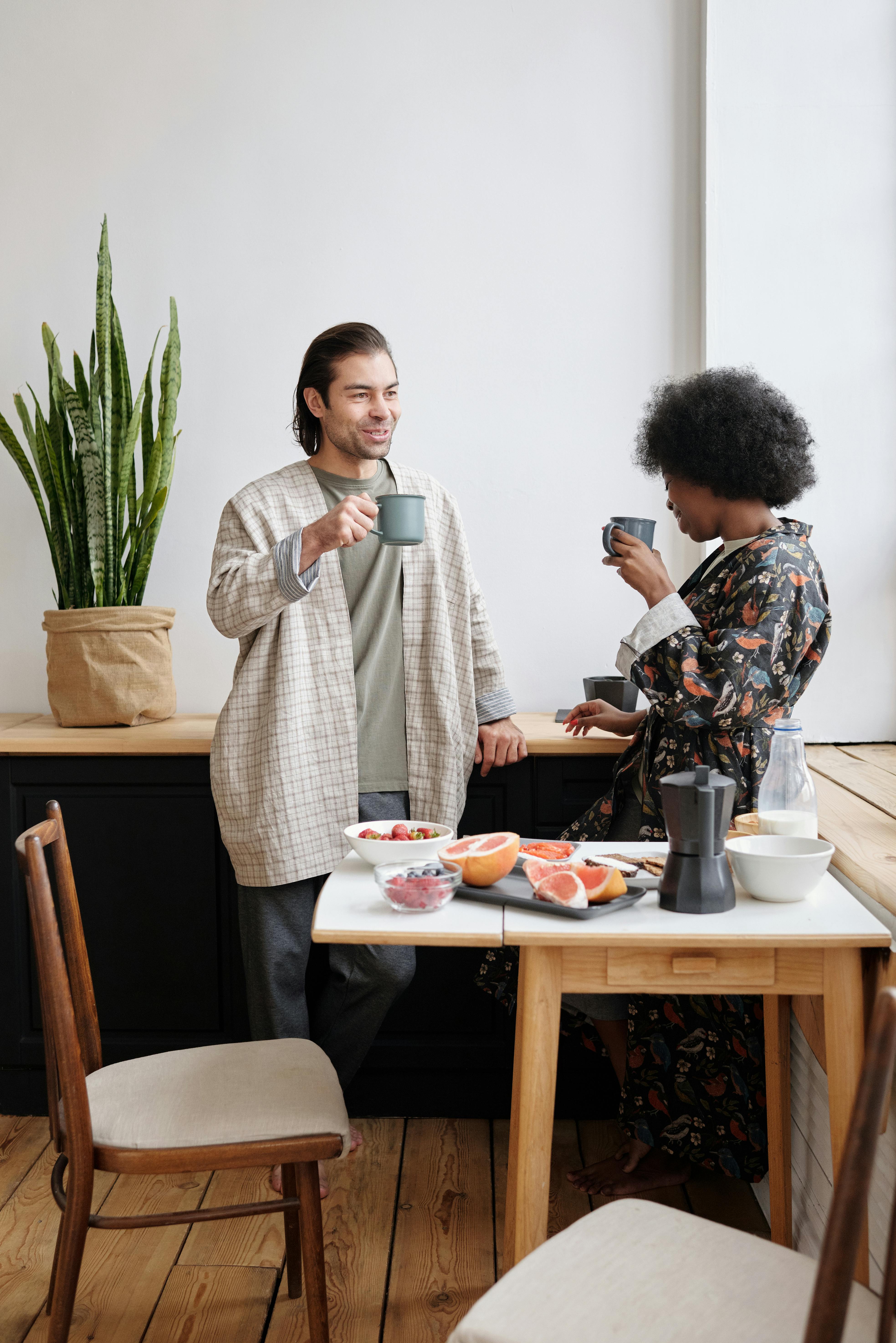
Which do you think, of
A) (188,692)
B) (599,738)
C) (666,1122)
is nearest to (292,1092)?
(666,1122)

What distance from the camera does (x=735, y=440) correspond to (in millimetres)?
2082

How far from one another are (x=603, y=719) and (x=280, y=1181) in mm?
1220

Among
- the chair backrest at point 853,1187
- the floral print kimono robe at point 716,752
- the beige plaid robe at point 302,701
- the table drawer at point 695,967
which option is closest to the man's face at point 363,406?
the beige plaid robe at point 302,701

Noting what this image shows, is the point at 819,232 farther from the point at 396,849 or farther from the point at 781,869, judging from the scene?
the point at 396,849

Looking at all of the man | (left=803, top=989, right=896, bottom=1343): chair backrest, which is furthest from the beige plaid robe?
(left=803, top=989, right=896, bottom=1343): chair backrest

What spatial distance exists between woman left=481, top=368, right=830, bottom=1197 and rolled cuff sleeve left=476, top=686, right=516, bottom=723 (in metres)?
0.30

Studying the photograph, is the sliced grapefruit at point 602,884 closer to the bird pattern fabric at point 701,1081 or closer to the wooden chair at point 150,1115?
the wooden chair at point 150,1115

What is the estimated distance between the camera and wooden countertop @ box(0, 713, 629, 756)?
2529 millimetres

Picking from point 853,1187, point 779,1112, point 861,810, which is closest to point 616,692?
point 861,810

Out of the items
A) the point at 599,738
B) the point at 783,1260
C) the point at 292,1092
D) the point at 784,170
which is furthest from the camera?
the point at 784,170

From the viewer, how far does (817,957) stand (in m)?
1.45

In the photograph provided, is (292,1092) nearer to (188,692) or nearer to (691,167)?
(188,692)

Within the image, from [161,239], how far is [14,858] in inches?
67.6

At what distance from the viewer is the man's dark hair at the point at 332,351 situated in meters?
2.33
